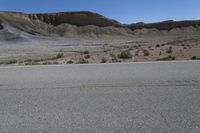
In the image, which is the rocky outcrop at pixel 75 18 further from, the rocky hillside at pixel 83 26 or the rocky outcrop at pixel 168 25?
the rocky outcrop at pixel 168 25

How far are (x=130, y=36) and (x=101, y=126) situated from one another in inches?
5125

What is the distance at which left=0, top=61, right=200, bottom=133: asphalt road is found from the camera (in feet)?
17.2

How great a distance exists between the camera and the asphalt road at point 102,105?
5234mm

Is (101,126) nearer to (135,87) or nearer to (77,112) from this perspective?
(77,112)

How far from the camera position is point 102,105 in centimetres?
654

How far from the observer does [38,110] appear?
6316 mm

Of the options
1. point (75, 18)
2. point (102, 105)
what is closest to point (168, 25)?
point (75, 18)

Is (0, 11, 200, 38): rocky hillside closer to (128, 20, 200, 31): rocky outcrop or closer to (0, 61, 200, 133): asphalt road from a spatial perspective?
(128, 20, 200, 31): rocky outcrop

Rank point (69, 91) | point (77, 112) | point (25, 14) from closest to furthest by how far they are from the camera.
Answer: point (77, 112), point (69, 91), point (25, 14)

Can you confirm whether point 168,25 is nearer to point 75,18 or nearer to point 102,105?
point 75,18

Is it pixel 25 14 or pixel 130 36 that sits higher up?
pixel 25 14

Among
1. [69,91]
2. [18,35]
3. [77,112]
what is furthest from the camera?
[18,35]

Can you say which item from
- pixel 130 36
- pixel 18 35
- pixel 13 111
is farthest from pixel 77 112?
pixel 130 36

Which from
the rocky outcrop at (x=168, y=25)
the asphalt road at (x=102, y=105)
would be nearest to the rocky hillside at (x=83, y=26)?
the rocky outcrop at (x=168, y=25)
